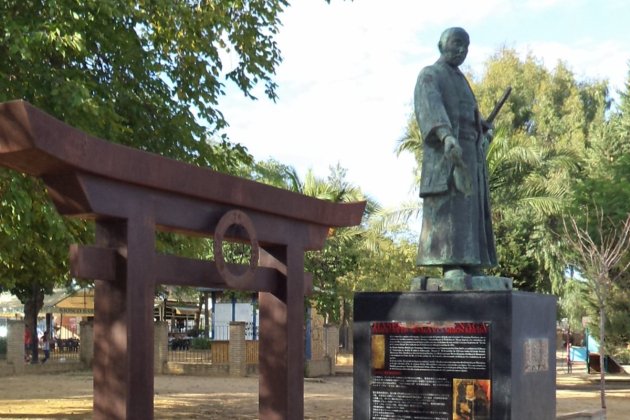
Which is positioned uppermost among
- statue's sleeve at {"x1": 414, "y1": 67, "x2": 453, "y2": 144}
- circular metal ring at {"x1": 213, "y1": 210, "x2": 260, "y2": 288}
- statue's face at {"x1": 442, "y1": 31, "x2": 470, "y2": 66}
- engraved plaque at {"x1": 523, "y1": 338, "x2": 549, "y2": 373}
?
statue's face at {"x1": 442, "y1": 31, "x2": 470, "y2": 66}

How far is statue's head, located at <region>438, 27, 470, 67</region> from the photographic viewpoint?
9133 millimetres

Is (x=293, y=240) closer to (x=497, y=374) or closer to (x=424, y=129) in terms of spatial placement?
(x=424, y=129)

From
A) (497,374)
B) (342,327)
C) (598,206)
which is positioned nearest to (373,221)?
(598,206)

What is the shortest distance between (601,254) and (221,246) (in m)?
15.0

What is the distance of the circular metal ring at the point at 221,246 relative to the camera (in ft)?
24.4

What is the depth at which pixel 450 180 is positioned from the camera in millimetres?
8844

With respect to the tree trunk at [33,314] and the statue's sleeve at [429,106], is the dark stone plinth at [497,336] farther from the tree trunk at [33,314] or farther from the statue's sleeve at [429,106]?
the tree trunk at [33,314]

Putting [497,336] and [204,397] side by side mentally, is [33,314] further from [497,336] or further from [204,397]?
[497,336]

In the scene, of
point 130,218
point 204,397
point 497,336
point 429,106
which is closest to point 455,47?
point 429,106

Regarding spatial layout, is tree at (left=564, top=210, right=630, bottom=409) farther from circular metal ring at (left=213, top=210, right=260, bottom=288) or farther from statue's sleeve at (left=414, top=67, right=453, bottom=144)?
circular metal ring at (left=213, top=210, right=260, bottom=288)

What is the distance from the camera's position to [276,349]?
28.6 ft

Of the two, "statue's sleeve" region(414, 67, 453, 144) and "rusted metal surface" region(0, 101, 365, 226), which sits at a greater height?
"statue's sleeve" region(414, 67, 453, 144)

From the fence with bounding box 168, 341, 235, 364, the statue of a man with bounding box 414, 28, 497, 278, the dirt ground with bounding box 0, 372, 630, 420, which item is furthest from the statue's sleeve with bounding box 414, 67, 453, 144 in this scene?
the fence with bounding box 168, 341, 235, 364

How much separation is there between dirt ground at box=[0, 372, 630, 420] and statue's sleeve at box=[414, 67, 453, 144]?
9.85 m
